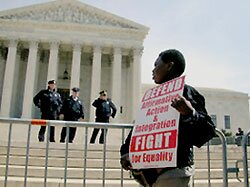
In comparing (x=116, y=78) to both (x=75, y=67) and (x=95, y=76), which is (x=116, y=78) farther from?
(x=75, y=67)

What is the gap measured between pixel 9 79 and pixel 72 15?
10183 mm

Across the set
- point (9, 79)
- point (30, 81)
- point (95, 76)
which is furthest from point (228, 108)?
point (9, 79)

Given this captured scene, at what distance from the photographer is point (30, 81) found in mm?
32844

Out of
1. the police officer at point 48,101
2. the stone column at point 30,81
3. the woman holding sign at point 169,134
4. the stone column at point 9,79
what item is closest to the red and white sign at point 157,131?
the woman holding sign at point 169,134

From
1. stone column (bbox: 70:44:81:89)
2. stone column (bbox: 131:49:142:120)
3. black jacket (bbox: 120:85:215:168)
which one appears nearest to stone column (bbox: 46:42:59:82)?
stone column (bbox: 70:44:81:89)

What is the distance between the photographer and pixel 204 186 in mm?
5996

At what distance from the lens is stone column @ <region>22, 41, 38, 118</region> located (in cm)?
3209

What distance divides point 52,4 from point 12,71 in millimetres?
9057

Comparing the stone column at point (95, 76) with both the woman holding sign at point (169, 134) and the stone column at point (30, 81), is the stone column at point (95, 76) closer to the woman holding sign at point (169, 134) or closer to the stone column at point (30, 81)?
the stone column at point (30, 81)

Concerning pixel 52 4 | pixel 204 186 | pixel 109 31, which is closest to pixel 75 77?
pixel 109 31

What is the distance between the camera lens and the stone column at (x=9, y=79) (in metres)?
31.9

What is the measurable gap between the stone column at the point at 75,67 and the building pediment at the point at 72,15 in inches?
126

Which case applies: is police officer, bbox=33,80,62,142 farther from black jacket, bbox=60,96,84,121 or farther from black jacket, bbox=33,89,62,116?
black jacket, bbox=60,96,84,121

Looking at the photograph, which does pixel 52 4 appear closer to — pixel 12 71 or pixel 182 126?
pixel 12 71
